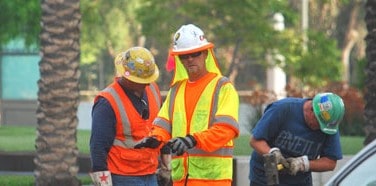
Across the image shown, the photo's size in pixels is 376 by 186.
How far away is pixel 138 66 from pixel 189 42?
379 millimetres

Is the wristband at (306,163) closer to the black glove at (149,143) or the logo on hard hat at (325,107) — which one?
the logo on hard hat at (325,107)

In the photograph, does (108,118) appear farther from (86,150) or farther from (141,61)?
(86,150)

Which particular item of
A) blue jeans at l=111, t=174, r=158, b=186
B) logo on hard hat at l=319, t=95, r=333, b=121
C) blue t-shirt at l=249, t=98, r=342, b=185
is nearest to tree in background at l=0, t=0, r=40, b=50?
blue jeans at l=111, t=174, r=158, b=186

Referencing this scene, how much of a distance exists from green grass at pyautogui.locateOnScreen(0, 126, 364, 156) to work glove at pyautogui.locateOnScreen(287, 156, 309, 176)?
7919mm

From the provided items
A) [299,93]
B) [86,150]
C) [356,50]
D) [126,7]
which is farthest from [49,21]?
[356,50]

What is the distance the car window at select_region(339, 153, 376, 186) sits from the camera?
573cm

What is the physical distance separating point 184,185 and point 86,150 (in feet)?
34.4

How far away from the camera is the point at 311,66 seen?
30.5m

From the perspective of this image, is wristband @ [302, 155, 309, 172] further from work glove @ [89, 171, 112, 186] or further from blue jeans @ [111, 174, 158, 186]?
work glove @ [89, 171, 112, 186]

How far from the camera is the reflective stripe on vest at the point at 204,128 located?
7180 mm

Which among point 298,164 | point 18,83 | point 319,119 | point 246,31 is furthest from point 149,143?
point 18,83

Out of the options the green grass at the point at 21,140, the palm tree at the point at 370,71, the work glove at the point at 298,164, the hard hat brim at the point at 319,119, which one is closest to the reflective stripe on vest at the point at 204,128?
the work glove at the point at 298,164

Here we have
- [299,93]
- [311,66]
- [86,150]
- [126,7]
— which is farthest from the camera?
[126,7]

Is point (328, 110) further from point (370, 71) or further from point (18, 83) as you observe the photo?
point (18, 83)
